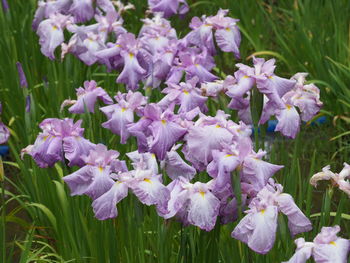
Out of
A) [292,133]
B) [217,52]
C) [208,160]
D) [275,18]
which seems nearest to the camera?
[208,160]

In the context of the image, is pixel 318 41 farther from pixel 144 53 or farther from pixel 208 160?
pixel 208 160

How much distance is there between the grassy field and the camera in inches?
89.4

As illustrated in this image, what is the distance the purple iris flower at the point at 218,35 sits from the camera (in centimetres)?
312

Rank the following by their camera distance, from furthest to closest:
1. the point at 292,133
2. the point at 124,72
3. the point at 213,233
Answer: the point at 124,72
the point at 292,133
the point at 213,233

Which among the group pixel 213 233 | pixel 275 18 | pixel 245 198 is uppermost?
pixel 245 198

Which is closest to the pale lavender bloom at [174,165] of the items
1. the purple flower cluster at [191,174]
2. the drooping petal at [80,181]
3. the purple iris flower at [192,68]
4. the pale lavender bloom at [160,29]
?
the purple flower cluster at [191,174]

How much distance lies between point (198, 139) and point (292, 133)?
52 cm

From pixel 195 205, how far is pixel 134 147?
100 cm

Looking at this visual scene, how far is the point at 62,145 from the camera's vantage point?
2342 mm

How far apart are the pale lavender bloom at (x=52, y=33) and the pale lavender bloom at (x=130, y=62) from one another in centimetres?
56

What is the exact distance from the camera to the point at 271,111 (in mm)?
2420

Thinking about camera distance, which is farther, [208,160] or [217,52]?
[217,52]

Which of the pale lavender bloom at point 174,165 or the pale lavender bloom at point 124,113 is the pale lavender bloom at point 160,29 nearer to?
the pale lavender bloom at point 124,113

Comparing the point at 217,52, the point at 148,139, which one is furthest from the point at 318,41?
the point at 148,139
